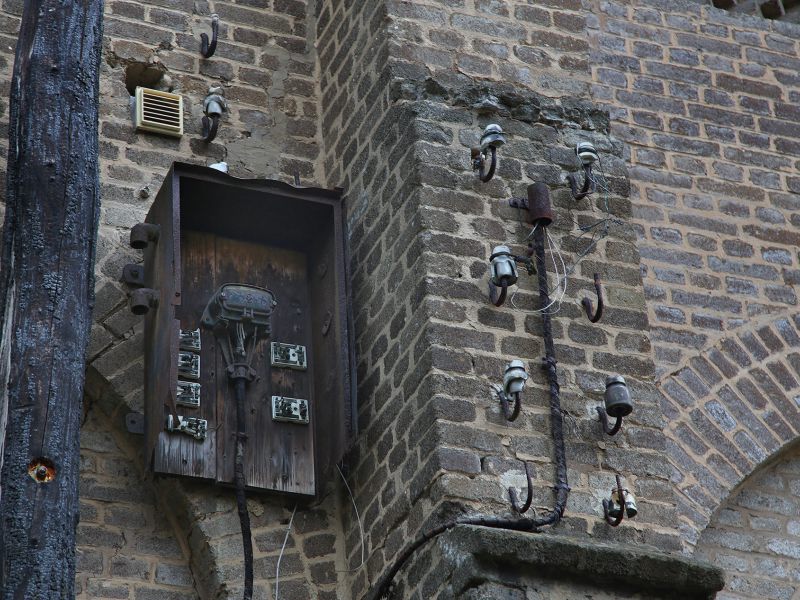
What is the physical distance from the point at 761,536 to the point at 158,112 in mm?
3609

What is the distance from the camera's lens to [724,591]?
847 centimetres

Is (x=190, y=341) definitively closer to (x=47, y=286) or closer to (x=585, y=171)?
(x=47, y=286)

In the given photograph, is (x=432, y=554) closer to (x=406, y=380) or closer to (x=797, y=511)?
(x=406, y=380)

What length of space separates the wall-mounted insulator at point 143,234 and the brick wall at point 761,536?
2.99 metres

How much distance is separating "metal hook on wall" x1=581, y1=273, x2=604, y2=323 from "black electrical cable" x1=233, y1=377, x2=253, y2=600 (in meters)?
1.54

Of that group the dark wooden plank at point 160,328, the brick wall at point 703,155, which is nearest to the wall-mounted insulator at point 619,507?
the brick wall at point 703,155

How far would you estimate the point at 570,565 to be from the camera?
6887mm

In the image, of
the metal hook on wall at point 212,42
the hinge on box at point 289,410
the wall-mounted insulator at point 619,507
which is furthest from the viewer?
the metal hook on wall at point 212,42

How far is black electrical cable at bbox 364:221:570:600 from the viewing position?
7.00 m

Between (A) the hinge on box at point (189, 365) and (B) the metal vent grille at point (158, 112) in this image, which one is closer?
(A) the hinge on box at point (189, 365)

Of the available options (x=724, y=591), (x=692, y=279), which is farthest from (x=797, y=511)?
(x=692, y=279)

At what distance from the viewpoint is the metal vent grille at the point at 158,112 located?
8.77 m

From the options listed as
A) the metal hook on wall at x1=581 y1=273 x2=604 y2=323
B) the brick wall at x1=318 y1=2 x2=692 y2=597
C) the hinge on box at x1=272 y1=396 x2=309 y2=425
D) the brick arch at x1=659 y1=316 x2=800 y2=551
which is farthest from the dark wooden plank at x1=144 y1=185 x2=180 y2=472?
the brick arch at x1=659 y1=316 x2=800 y2=551

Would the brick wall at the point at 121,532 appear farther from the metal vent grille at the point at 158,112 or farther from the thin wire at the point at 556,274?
the thin wire at the point at 556,274
